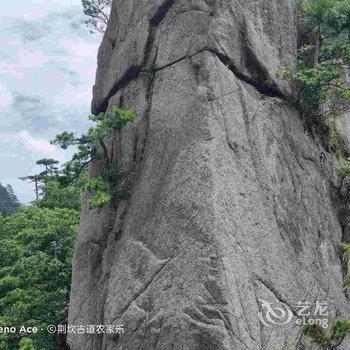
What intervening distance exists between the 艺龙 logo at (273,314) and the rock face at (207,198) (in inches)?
2.0

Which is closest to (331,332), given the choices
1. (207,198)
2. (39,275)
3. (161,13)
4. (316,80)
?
(207,198)

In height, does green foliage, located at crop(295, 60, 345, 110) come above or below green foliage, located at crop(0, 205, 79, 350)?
above

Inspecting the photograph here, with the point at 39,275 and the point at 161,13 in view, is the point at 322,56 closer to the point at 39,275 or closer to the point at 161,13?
the point at 161,13

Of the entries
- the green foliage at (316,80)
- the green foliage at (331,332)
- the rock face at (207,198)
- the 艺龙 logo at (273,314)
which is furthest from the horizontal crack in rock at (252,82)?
the green foliage at (331,332)

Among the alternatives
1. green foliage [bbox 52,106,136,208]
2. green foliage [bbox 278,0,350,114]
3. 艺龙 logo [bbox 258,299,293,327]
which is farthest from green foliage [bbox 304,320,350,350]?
green foliage [bbox 52,106,136,208]

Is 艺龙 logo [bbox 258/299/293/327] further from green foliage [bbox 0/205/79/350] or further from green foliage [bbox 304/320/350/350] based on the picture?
green foliage [bbox 0/205/79/350]

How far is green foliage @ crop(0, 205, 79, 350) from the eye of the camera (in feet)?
70.4

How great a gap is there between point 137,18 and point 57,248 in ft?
37.4

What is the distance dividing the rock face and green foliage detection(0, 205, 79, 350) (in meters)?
5.10

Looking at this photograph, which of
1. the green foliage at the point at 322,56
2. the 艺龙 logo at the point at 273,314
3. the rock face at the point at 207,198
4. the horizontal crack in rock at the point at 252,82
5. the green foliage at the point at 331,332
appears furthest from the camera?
the horizontal crack in rock at the point at 252,82

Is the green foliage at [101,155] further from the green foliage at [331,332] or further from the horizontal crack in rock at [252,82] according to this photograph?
the green foliage at [331,332]

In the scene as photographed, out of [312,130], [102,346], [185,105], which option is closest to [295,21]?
[312,130]

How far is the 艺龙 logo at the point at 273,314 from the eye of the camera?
1266 centimetres

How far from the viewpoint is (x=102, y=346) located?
14.4 m
